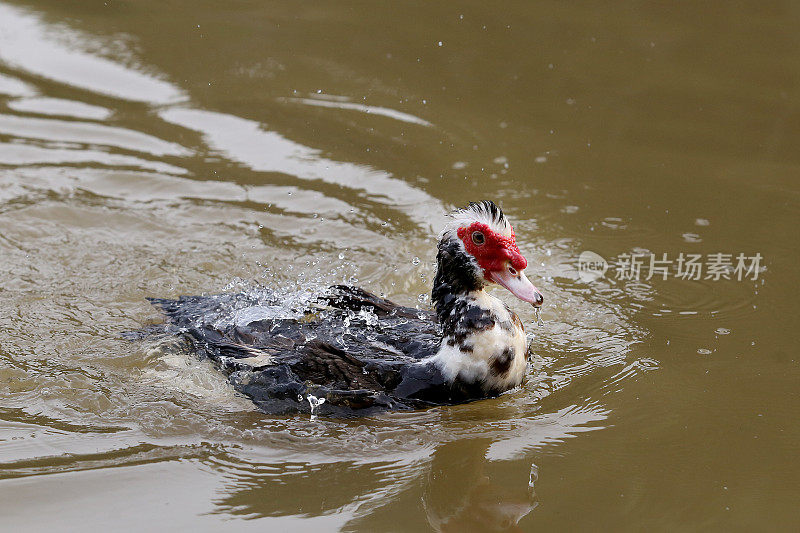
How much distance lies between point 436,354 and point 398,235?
7.46 feet

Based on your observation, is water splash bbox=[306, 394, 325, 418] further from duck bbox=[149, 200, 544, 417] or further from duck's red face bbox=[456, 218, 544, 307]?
duck's red face bbox=[456, 218, 544, 307]

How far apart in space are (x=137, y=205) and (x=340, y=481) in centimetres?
387

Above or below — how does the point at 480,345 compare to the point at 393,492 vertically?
above

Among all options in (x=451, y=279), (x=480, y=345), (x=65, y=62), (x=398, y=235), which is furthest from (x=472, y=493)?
(x=65, y=62)

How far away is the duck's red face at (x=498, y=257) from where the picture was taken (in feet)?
14.9

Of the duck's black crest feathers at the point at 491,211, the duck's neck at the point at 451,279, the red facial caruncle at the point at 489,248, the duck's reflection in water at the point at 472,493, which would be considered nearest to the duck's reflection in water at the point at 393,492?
the duck's reflection in water at the point at 472,493

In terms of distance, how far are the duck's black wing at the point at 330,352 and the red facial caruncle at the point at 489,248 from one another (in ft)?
1.75

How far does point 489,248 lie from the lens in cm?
456

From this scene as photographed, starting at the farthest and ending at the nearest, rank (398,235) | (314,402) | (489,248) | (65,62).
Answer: (65,62)
(398,235)
(314,402)
(489,248)

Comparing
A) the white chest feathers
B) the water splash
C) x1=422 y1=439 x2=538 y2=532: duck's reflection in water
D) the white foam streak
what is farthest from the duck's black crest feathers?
the white foam streak

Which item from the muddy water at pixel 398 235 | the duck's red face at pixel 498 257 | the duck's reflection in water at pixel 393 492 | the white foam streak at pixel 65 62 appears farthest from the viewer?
the white foam streak at pixel 65 62

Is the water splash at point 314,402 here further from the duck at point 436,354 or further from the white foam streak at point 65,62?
the white foam streak at point 65,62

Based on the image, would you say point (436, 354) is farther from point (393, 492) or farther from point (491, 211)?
point (393, 492)

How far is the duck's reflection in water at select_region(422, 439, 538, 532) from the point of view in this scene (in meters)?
3.85
